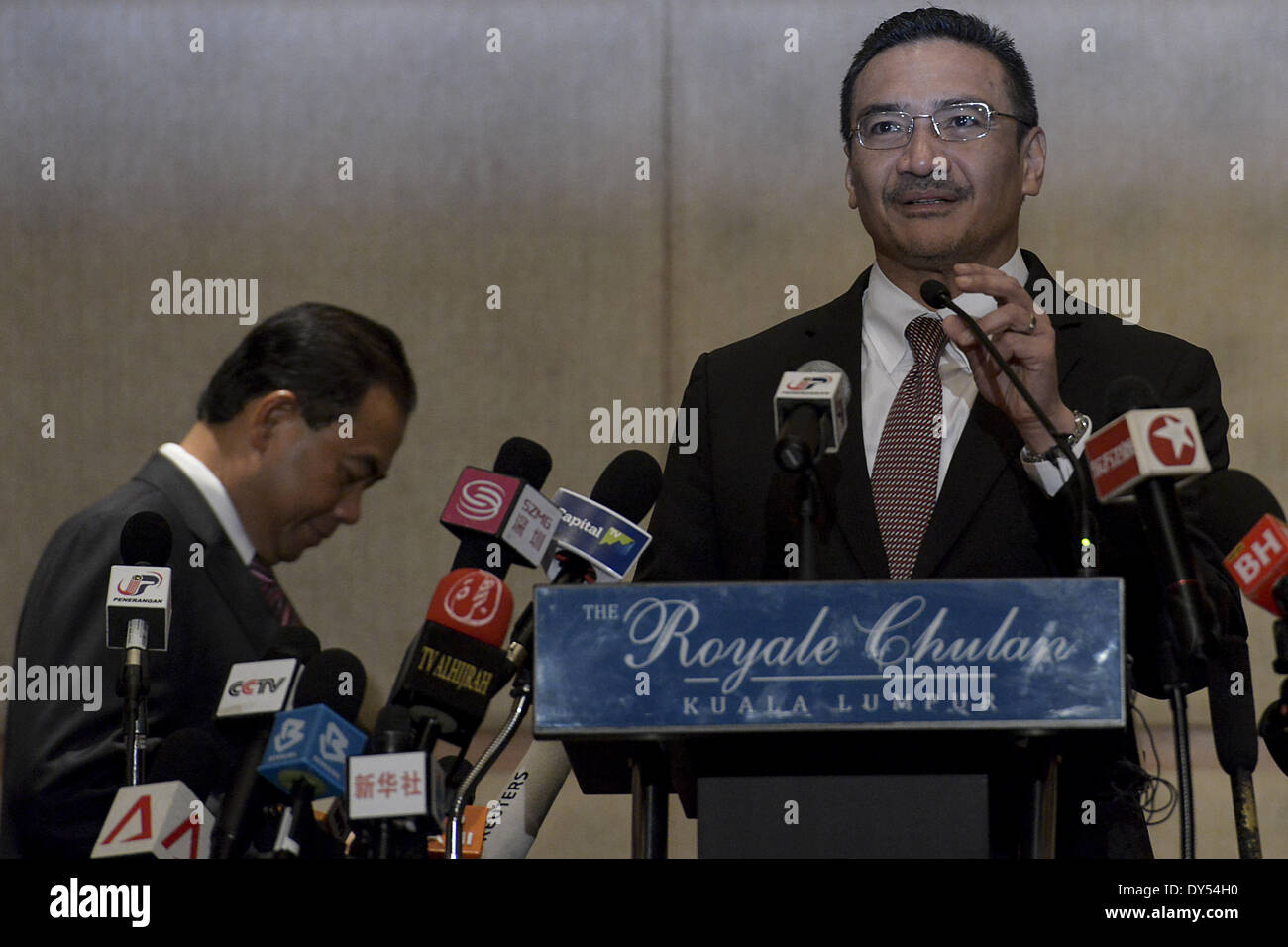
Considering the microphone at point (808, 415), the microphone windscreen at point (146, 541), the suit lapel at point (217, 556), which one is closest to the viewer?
the microphone at point (808, 415)

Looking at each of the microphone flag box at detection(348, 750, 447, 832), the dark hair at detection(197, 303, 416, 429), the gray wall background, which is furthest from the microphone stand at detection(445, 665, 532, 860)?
the gray wall background

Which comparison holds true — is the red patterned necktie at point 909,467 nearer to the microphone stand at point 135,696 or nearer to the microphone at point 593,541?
the microphone at point 593,541

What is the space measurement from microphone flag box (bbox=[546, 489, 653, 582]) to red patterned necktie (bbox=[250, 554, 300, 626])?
1.04 metres

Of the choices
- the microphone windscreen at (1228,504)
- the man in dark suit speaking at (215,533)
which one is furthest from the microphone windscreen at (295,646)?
the microphone windscreen at (1228,504)

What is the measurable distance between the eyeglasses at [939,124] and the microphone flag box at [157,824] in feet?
3.87

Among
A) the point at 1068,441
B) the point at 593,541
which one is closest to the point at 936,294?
the point at 1068,441

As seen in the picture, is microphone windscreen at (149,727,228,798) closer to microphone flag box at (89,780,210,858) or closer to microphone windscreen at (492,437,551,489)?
microphone flag box at (89,780,210,858)

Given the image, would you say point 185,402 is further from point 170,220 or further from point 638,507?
point 638,507

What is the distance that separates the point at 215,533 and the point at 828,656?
1547 millimetres

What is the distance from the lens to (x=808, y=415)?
149 centimetres

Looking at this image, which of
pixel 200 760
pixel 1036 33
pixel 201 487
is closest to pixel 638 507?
pixel 200 760

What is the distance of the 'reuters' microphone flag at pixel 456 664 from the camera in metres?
1.57

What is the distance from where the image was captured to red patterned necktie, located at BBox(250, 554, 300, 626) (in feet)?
8.76

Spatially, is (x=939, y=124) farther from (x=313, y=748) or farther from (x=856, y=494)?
(x=313, y=748)
